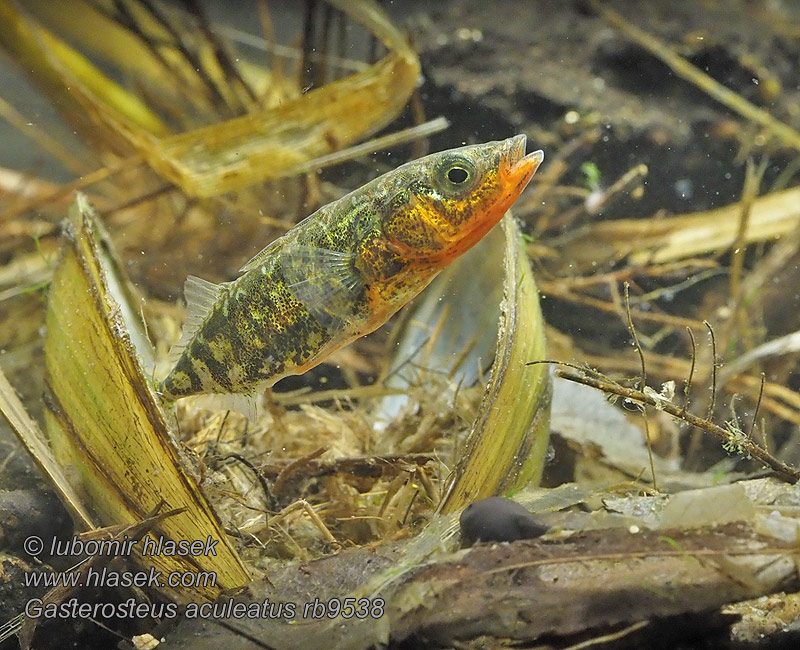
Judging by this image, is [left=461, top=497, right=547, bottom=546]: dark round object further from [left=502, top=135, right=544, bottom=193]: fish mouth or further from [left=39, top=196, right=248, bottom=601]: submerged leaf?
[left=502, top=135, right=544, bottom=193]: fish mouth

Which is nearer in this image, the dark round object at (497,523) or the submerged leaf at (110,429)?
the dark round object at (497,523)

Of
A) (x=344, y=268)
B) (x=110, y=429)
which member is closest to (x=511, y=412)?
(x=344, y=268)

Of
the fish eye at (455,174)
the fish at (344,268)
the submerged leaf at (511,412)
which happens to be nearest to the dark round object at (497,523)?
the submerged leaf at (511,412)

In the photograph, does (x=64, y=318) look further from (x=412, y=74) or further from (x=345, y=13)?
(x=345, y=13)

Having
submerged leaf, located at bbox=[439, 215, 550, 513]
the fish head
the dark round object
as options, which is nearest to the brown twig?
submerged leaf, located at bbox=[439, 215, 550, 513]

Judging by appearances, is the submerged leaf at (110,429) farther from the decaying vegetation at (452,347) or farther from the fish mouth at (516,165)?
the fish mouth at (516,165)

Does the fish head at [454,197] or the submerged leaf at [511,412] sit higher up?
the fish head at [454,197]

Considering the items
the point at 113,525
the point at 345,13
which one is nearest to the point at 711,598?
the point at 113,525
